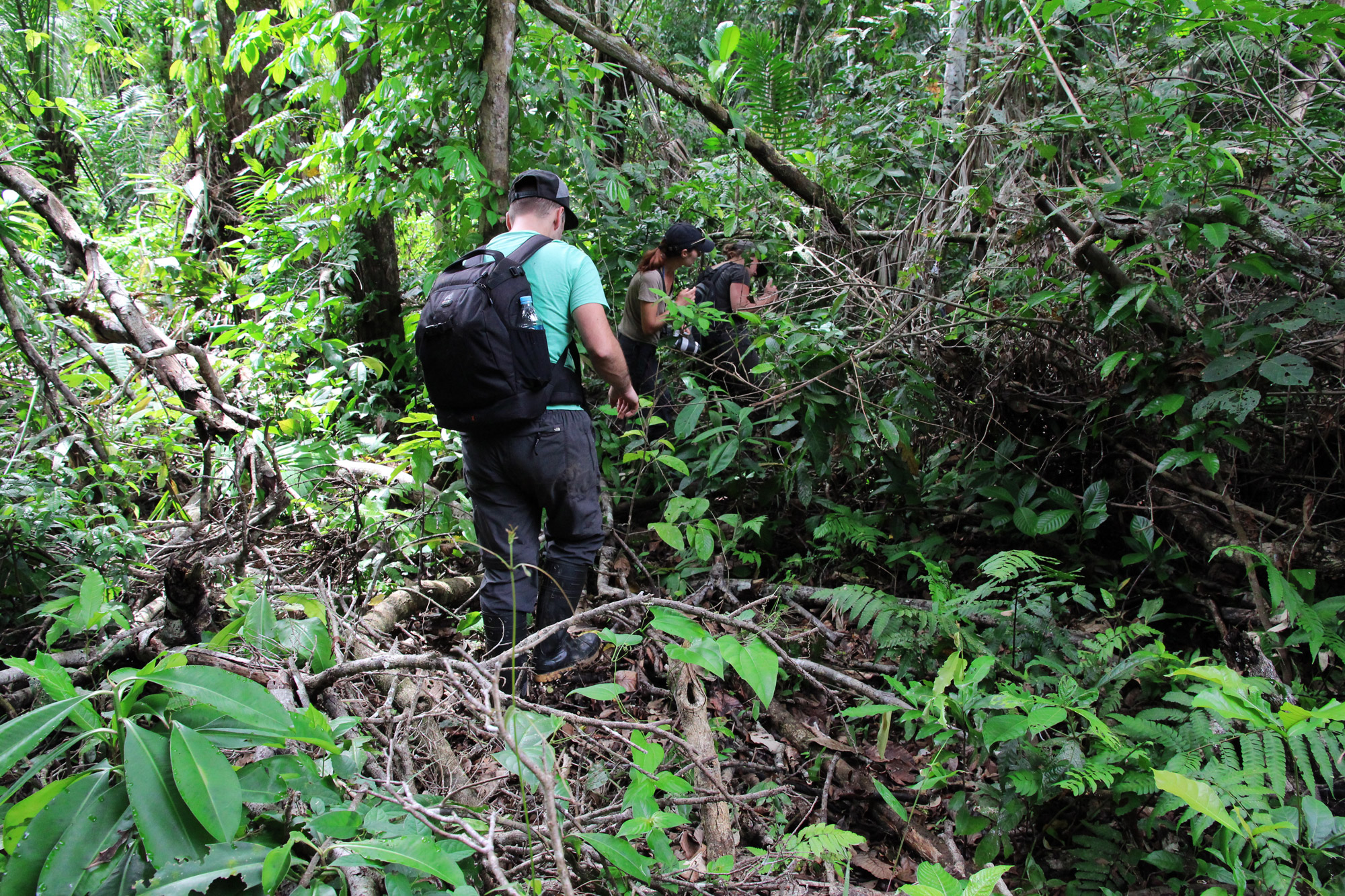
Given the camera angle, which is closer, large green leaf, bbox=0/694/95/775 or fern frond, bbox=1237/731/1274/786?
large green leaf, bbox=0/694/95/775

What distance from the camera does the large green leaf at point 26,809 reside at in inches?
41.2

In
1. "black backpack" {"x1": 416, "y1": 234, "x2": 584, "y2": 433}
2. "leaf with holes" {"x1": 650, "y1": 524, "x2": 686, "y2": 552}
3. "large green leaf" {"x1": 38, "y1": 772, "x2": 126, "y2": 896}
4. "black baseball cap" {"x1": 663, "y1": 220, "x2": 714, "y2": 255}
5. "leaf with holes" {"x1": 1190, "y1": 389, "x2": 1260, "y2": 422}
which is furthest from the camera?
"black baseball cap" {"x1": 663, "y1": 220, "x2": 714, "y2": 255}

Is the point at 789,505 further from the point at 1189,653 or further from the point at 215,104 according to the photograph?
the point at 215,104

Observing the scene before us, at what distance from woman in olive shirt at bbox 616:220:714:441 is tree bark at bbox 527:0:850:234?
0.61m

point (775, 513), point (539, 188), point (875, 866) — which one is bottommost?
point (875, 866)

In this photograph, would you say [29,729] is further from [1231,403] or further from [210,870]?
[1231,403]

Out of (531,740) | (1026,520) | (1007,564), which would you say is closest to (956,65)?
(1026,520)

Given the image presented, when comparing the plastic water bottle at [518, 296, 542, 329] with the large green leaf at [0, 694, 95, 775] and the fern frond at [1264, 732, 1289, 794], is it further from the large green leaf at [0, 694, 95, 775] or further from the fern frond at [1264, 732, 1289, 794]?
the fern frond at [1264, 732, 1289, 794]

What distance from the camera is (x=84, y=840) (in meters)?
1.03

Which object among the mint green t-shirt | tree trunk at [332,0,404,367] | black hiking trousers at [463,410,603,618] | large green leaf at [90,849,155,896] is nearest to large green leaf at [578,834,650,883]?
large green leaf at [90,849,155,896]

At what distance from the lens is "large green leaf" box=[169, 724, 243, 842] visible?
1019 millimetres

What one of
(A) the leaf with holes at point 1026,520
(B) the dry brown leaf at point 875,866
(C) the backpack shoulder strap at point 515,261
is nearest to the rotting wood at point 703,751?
(B) the dry brown leaf at point 875,866

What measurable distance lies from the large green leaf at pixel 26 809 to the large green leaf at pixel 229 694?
0.55ft

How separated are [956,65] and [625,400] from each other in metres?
3.49
